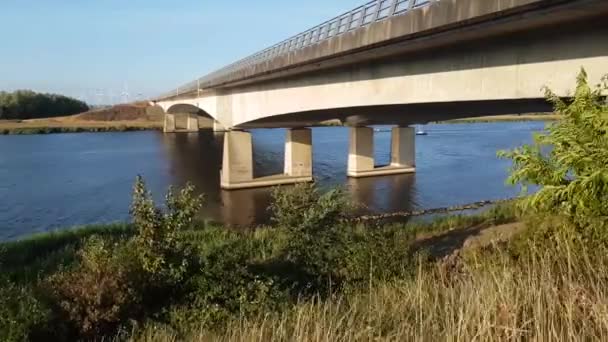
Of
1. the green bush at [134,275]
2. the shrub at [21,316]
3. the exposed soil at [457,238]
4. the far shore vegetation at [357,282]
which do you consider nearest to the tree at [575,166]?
the far shore vegetation at [357,282]

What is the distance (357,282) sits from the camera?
29.0ft

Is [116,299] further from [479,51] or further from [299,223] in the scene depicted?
[479,51]

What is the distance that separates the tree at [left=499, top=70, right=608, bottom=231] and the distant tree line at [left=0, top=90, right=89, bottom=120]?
13296 cm

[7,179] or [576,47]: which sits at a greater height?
[576,47]

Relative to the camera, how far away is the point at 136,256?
8008 millimetres

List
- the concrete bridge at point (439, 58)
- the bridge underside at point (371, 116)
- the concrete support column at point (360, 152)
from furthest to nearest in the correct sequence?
the concrete support column at point (360, 152) < the bridge underside at point (371, 116) < the concrete bridge at point (439, 58)

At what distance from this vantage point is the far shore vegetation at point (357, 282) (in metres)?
4.29

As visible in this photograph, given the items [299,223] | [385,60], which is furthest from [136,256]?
[385,60]

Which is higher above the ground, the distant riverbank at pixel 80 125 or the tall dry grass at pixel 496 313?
the distant riverbank at pixel 80 125

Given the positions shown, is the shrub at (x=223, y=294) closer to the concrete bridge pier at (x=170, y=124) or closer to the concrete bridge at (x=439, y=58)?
the concrete bridge at (x=439, y=58)

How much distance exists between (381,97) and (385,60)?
4.60ft

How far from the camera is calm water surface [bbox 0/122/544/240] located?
2711 centimetres

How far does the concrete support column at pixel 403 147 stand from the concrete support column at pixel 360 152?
2618mm

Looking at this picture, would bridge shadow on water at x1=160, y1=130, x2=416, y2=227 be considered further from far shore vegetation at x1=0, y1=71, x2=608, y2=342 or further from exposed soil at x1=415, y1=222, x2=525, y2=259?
far shore vegetation at x1=0, y1=71, x2=608, y2=342
